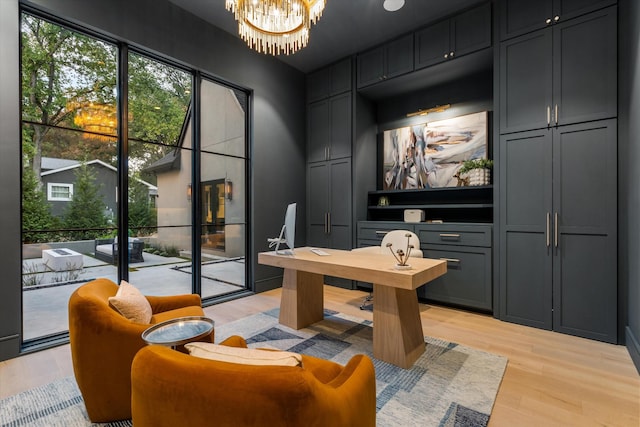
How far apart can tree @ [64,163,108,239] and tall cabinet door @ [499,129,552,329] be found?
4097mm

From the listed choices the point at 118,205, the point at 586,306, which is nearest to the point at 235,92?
the point at 118,205

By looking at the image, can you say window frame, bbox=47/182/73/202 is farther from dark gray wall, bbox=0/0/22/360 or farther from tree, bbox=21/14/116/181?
dark gray wall, bbox=0/0/22/360

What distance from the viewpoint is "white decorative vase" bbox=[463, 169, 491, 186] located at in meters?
3.60

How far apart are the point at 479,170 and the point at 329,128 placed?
223 cm

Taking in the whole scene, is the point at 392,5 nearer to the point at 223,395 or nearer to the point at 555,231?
the point at 555,231

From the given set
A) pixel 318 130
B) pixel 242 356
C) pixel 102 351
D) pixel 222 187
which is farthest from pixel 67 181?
pixel 318 130

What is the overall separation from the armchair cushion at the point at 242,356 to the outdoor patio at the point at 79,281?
8.79ft

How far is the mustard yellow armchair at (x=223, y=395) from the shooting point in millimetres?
764

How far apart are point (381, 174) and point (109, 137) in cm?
349

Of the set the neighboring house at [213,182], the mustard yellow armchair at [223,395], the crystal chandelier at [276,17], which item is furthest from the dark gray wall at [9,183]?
the mustard yellow armchair at [223,395]

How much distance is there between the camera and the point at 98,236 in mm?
2984

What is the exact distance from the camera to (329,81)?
4.73 metres

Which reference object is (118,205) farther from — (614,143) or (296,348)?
(614,143)

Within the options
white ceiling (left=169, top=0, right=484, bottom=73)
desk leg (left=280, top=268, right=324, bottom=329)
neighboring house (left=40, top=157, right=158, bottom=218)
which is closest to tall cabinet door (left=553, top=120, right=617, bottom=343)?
white ceiling (left=169, top=0, right=484, bottom=73)
